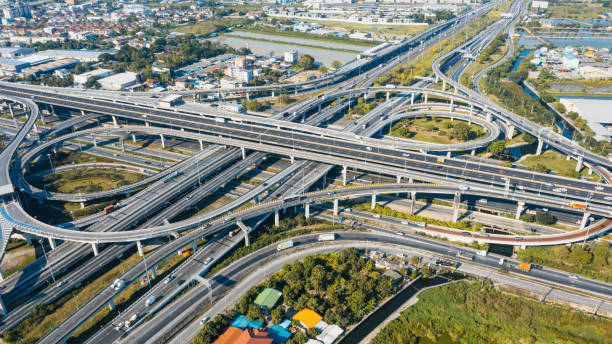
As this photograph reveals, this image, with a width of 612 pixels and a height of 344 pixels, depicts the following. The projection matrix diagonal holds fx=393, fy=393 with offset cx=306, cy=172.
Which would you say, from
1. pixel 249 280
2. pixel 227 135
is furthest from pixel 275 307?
pixel 227 135

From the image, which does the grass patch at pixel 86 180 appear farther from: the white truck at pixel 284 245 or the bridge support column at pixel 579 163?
the bridge support column at pixel 579 163

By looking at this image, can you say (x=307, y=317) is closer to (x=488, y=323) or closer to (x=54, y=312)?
(x=488, y=323)

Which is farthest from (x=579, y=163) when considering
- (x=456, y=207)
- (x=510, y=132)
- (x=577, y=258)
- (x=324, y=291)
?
(x=324, y=291)

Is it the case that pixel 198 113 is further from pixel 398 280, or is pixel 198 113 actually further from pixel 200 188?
pixel 398 280

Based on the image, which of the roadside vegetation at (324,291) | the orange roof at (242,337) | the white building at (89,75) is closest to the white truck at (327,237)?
the roadside vegetation at (324,291)

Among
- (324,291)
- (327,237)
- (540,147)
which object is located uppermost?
(540,147)
